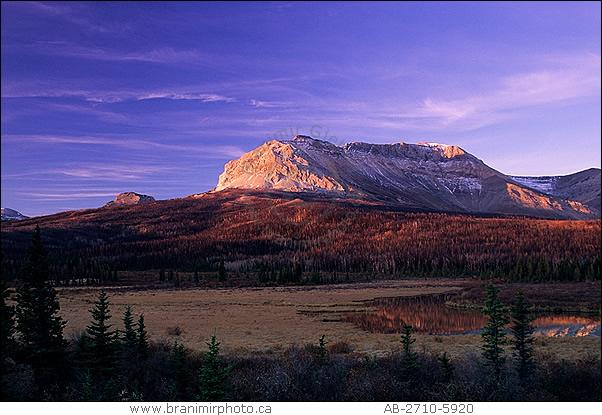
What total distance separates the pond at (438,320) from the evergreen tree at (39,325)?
19.6 m

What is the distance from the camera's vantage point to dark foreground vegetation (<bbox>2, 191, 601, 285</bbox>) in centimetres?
8231

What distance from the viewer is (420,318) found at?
117 ft

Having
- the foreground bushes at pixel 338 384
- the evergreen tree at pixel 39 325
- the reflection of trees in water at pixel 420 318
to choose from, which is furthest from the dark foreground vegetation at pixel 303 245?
the evergreen tree at pixel 39 325

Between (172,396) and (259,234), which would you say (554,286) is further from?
(259,234)

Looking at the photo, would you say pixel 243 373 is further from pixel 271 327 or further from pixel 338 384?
pixel 271 327

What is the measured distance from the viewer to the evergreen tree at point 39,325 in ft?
38.1

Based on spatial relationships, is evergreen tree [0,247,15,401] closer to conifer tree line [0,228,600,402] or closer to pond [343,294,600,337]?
conifer tree line [0,228,600,402]

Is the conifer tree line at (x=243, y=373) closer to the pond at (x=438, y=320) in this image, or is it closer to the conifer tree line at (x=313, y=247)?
the pond at (x=438, y=320)

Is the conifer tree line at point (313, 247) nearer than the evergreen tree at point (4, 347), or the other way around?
the evergreen tree at point (4, 347)

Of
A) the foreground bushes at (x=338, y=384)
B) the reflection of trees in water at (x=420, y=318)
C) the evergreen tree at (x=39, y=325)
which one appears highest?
the evergreen tree at (x=39, y=325)

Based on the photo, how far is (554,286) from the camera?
738 inches

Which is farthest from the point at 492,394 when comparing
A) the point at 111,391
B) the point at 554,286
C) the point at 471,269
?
the point at 471,269

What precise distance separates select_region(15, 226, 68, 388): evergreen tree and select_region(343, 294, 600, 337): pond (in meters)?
19.6

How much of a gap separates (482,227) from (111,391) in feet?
468
